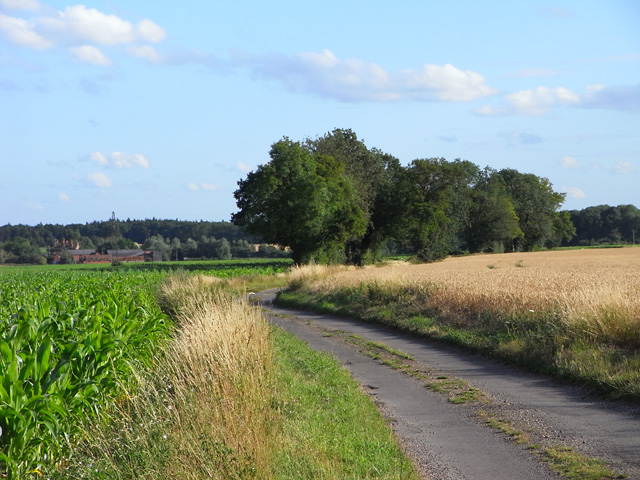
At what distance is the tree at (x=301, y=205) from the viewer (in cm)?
5494

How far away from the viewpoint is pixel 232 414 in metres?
7.10

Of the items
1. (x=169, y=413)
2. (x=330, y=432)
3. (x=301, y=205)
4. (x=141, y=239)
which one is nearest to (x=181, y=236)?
(x=141, y=239)

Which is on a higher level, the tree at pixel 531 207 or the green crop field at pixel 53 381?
the tree at pixel 531 207

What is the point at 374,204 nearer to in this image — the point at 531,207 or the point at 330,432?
the point at 531,207

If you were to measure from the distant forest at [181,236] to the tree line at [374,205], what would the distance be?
1811 cm

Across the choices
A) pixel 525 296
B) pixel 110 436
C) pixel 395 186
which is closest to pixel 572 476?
pixel 110 436

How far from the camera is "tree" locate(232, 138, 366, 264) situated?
2163 inches

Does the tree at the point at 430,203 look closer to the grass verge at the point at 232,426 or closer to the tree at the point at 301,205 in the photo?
the tree at the point at 301,205

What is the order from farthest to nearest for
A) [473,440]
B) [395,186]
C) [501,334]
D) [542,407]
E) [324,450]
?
[395,186] → [501,334] → [542,407] → [473,440] → [324,450]

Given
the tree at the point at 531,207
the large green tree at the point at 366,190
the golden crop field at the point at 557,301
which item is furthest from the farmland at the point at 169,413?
the tree at the point at 531,207

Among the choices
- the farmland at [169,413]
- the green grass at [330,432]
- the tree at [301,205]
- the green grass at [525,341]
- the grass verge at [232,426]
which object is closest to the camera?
the grass verge at [232,426]

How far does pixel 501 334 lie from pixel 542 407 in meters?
5.38

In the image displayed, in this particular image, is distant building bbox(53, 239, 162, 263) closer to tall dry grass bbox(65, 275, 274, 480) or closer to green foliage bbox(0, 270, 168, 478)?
green foliage bbox(0, 270, 168, 478)

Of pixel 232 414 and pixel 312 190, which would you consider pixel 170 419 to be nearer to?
pixel 232 414
